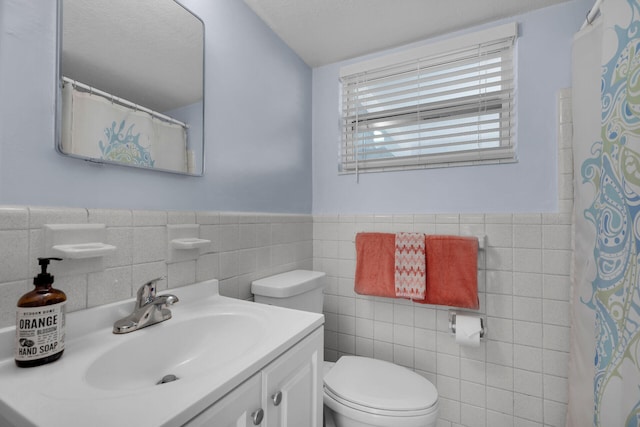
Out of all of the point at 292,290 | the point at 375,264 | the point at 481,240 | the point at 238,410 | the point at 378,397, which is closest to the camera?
the point at 238,410

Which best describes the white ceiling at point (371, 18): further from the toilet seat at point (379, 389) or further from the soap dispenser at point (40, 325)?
the toilet seat at point (379, 389)

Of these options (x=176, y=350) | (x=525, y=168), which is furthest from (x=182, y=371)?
(x=525, y=168)

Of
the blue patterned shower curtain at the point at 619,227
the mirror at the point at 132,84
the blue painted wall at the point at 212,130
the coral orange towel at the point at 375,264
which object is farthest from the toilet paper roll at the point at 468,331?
the mirror at the point at 132,84

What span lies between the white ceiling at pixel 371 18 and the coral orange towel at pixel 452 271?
3.55 ft

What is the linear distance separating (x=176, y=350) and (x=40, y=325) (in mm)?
328

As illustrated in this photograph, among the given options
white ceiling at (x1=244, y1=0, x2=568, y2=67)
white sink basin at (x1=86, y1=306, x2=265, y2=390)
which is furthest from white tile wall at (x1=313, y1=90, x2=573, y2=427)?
white sink basin at (x1=86, y1=306, x2=265, y2=390)

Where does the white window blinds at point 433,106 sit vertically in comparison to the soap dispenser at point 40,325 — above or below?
above

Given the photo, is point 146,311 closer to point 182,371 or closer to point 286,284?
point 182,371

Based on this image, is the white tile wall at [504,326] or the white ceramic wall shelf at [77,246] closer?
the white ceramic wall shelf at [77,246]

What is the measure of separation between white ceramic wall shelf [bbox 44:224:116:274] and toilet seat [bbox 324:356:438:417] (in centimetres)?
94

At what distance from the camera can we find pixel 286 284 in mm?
1271

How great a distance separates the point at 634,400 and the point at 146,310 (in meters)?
1.10

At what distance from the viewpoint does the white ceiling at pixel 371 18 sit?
51.2 inches

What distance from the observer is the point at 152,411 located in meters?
0.43
